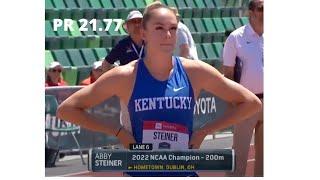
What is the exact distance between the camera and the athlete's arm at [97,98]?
446cm

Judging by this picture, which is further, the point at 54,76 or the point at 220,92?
the point at 54,76

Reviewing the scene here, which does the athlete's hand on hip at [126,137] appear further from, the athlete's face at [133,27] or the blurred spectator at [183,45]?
the blurred spectator at [183,45]

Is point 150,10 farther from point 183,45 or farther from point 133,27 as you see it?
point 183,45

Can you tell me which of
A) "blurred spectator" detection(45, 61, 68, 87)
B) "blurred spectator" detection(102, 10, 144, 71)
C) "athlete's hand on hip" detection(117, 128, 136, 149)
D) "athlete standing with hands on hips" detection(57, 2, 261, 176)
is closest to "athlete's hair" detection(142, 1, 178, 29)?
"athlete standing with hands on hips" detection(57, 2, 261, 176)

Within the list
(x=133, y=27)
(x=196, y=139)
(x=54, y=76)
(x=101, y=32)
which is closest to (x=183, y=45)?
(x=133, y=27)

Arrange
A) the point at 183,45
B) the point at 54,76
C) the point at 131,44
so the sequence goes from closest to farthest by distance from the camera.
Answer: the point at 131,44 → the point at 183,45 → the point at 54,76

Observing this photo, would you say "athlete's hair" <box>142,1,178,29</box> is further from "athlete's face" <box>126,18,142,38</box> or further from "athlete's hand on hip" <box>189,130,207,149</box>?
"athlete's face" <box>126,18,142,38</box>

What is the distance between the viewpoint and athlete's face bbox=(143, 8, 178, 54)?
4375 mm

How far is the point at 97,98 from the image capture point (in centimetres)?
446

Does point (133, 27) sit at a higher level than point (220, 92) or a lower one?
higher

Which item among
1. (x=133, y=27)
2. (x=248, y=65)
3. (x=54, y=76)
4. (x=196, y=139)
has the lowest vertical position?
(x=196, y=139)

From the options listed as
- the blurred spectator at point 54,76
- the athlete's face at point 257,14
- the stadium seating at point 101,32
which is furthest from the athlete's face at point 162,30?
the stadium seating at point 101,32

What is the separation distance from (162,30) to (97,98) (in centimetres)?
41
